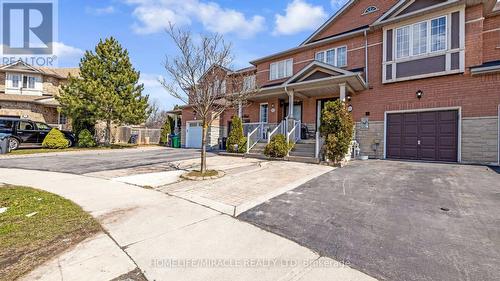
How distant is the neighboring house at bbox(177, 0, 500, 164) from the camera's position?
32.1 ft

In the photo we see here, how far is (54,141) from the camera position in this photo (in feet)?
55.7

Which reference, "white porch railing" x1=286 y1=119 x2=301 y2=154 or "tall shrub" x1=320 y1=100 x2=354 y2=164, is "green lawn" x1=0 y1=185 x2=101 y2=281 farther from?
"white porch railing" x1=286 y1=119 x2=301 y2=154

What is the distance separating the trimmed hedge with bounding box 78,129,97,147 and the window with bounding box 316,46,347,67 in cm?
1867

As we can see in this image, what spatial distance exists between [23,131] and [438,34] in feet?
83.2

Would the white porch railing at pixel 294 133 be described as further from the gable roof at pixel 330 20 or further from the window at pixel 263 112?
the gable roof at pixel 330 20

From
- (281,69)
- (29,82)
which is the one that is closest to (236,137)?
(281,69)

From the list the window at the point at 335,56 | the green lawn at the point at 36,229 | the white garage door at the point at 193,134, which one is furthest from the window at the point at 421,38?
the white garage door at the point at 193,134

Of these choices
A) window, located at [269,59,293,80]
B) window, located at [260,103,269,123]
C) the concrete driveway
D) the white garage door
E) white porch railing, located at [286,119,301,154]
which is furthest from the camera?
the white garage door

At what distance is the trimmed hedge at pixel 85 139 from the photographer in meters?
18.7

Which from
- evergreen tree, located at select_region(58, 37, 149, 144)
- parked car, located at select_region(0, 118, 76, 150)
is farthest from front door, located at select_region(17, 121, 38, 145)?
evergreen tree, located at select_region(58, 37, 149, 144)

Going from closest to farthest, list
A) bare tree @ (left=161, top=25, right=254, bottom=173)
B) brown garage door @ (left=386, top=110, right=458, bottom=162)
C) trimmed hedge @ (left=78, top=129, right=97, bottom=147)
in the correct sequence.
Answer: bare tree @ (left=161, top=25, right=254, bottom=173), brown garage door @ (left=386, top=110, right=458, bottom=162), trimmed hedge @ (left=78, top=129, right=97, bottom=147)

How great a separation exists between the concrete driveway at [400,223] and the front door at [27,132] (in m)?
19.6

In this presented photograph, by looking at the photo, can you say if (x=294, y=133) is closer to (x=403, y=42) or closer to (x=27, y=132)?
(x=403, y=42)

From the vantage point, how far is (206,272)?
2736 mm
